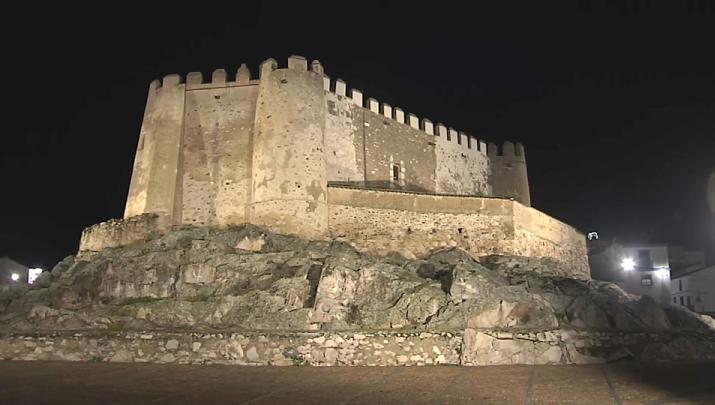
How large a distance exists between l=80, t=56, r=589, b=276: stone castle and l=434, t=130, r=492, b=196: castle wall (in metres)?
4.19

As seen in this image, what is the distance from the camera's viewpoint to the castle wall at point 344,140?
27.0 m

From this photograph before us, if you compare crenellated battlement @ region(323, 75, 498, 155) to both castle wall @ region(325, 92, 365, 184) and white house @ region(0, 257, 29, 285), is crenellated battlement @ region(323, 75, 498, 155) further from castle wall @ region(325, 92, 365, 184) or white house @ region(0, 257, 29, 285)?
white house @ region(0, 257, 29, 285)

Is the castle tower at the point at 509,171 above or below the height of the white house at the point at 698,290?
above

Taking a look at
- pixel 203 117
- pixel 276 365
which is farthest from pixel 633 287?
pixel 276 365

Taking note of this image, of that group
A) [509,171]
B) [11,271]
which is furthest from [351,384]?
[11,271]

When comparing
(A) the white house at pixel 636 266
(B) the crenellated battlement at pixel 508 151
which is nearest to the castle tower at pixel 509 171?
(B) the crenellated battlement at pixel 508 151

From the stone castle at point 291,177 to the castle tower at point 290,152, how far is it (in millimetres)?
45

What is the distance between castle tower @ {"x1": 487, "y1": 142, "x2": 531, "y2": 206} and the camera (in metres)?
37.1

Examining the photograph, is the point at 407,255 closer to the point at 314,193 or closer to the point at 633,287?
the point at 314,193

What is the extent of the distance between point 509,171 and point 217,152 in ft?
64.6

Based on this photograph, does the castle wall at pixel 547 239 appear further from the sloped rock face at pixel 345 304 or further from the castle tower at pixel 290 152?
the castle tower at pixel 290 152

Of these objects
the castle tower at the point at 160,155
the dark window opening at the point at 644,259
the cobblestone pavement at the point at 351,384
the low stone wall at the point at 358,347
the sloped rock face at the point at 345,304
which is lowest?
the cobblestone pavement at the point at 351,384

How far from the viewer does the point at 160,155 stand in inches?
1023

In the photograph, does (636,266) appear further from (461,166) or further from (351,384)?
(351,384)
